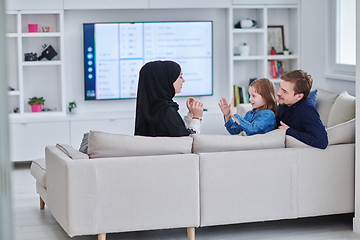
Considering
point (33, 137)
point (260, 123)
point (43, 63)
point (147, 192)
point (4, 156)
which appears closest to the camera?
point (4, 156)

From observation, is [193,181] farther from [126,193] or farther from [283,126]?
[283,126]

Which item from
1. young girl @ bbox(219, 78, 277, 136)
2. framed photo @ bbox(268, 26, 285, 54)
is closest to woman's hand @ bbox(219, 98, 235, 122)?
young girl @ bbox(219, 78, 277, 136)

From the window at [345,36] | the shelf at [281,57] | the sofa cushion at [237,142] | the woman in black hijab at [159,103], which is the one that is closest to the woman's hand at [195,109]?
the woman in black hijab at [159,103]

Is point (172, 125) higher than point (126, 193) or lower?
higher

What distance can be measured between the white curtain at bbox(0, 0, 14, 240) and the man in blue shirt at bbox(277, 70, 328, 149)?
240cm

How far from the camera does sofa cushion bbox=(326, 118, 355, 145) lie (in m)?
3.26

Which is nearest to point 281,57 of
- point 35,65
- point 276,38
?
point 276,38

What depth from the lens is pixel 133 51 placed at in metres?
6.05

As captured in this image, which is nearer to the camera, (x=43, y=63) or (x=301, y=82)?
(x=301, y=82)

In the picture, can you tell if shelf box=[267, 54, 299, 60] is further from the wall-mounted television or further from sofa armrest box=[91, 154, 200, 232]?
sofa armrest box=[91, 154, 200, 232]

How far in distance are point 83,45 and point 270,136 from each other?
136 inches

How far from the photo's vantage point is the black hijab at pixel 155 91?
127 inches

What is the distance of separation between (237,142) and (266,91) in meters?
0.47

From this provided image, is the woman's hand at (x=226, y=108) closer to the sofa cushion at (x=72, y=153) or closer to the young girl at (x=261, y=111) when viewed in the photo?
the young girl at (x=261, y=111)
